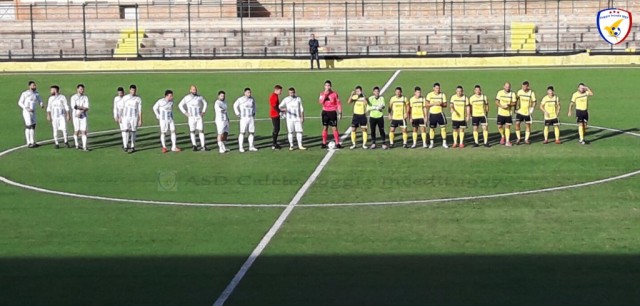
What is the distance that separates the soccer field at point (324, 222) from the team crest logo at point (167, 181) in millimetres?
95

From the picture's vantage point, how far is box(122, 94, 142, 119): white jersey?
105 ft

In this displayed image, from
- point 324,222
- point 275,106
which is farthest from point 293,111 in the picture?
point 324,222

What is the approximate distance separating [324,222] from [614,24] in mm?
→ 45386

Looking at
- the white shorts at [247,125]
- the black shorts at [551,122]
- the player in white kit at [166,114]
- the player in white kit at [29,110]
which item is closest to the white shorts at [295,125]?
the white shorts at [247,125]

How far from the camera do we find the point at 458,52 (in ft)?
204

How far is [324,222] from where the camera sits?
22.3 m

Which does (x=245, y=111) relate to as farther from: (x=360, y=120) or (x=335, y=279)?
(x=335, y=279)

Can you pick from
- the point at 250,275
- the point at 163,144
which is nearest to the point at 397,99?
the point at 163,144

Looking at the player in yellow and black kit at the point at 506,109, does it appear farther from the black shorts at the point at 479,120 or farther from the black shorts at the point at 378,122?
the black shorts at the point at 378,122

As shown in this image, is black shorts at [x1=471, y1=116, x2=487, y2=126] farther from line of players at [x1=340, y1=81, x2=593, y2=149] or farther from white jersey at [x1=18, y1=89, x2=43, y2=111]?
white jersey at [x1=18, y1=89, x2=43, y2=111]

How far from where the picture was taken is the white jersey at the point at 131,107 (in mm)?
32094

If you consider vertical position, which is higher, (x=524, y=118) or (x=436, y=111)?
(x=436, y=111)

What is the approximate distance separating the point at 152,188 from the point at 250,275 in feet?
28.8

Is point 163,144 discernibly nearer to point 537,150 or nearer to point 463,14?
point 537,150
